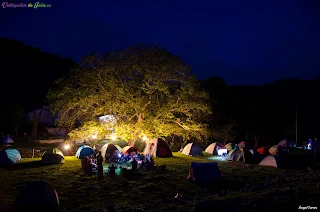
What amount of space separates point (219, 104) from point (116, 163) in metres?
23.6

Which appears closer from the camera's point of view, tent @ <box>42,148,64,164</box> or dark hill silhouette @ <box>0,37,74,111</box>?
tent @ <box>42,148,64,164</box>

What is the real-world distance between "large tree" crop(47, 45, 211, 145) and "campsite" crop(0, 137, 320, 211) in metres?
4.92

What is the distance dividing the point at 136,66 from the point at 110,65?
2182 mm

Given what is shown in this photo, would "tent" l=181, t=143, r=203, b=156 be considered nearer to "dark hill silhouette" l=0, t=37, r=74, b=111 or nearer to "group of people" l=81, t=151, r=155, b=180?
"group of people" l=81, t=151, r=155, b=180

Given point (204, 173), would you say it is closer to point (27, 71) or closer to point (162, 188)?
point (162, 188)

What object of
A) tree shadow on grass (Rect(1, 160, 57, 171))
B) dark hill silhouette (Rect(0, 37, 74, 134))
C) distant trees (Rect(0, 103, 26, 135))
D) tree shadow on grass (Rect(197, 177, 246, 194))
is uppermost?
dark hill silhouette (Rect(0, 37, 74, 134))

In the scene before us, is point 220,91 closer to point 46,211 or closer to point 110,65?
point 110,65

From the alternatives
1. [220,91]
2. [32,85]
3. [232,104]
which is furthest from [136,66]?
[32,85]

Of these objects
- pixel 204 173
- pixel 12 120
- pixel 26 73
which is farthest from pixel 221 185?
pixel 26 73

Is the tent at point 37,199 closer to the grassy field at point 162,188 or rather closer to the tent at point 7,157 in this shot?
the grassy field at point 162,188

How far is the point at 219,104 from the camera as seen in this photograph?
39469mm

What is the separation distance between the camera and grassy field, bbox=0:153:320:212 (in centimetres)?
845

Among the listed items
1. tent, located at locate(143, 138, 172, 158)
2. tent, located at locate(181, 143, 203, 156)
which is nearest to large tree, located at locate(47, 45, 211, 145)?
tent, located at locate(143, 138, 172, 158)

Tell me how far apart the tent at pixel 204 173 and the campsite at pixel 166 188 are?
0.11 meters
